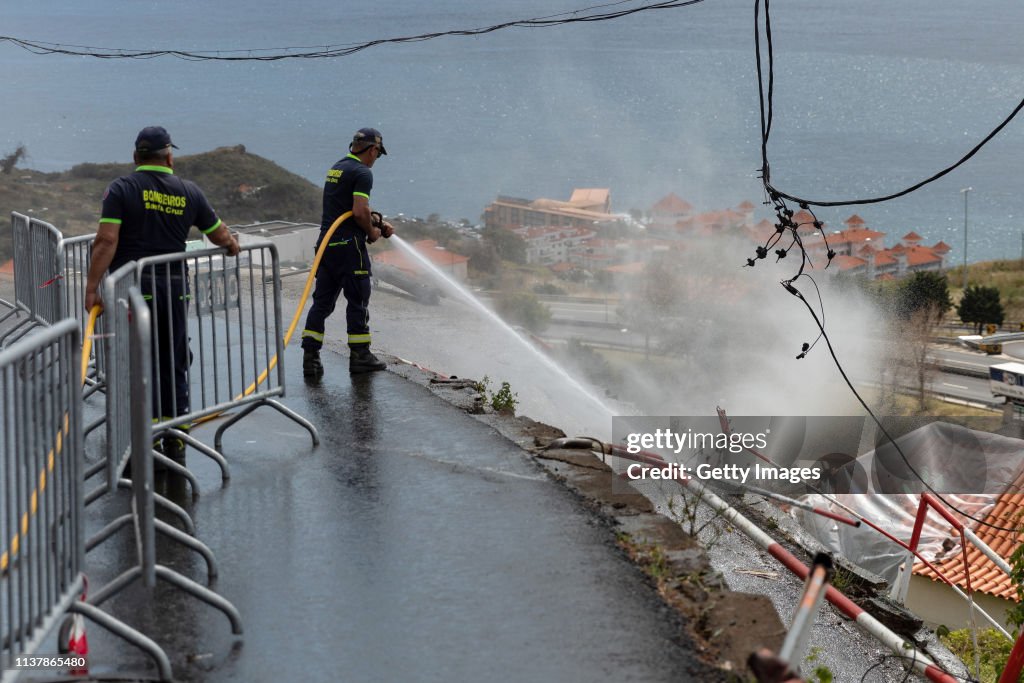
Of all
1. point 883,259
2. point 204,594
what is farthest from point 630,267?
point 204,594

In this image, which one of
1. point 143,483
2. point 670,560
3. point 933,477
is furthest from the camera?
point 933,477

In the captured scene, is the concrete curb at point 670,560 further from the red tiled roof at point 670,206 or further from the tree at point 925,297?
the red tiled roof at point 670,206

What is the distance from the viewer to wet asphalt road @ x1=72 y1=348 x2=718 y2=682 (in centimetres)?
446

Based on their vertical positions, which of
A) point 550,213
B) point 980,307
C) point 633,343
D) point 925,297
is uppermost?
point 550,213

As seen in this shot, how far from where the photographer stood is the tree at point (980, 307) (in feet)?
295

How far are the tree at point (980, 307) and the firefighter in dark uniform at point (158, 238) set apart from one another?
91.9 m

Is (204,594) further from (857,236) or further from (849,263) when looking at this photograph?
(857,236)

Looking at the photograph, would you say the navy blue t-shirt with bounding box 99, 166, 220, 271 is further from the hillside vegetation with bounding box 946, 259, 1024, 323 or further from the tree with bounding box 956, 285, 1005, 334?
the hillside vegetation with bounding box 946, 259, 1024, 323

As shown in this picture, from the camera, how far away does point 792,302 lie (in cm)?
Answer: 8881

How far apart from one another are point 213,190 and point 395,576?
29.7 metres

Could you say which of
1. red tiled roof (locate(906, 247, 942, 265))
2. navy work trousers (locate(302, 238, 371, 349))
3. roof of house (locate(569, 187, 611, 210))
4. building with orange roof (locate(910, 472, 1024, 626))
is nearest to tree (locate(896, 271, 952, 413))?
red tiled roof (locate(906, 247, 942, 265))

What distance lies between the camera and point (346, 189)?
877 centimetres

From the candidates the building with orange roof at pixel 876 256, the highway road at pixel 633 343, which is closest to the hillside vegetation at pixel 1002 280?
the building with orange roof at pixel 876 256

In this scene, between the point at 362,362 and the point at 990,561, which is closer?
the point at 362,362
